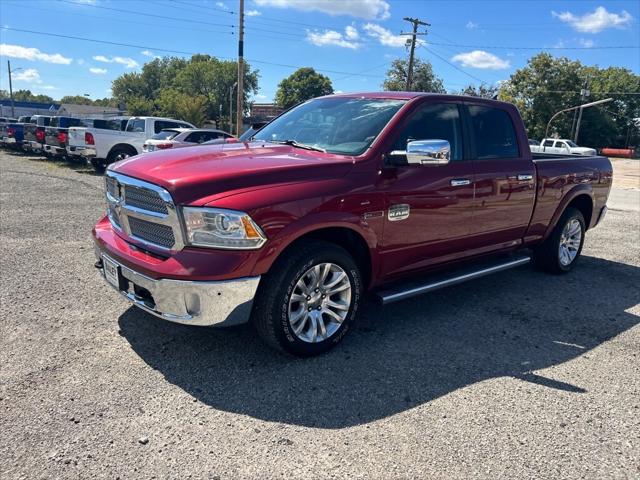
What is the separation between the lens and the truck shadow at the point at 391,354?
3.15 meters

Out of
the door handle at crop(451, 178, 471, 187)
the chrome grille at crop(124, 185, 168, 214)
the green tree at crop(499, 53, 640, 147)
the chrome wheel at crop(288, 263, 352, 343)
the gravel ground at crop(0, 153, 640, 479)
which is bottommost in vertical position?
the gravel ground at crop(0, 153, 640, 479)

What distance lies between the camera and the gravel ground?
2604 millimetres

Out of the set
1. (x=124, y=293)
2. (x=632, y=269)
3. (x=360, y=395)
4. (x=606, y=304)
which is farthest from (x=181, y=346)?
(x=632, y=269)

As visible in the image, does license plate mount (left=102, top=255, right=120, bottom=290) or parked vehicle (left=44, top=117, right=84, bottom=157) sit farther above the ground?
parked vehicle (left=44, top=117, right=84, bottom=157)

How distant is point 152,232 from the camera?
340 cm

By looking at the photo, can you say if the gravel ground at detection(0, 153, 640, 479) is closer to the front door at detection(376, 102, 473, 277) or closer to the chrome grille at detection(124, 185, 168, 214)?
the front door at detection(376, 102, 473, 277)

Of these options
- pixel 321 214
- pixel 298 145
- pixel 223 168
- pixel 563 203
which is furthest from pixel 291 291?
pixel 563 203

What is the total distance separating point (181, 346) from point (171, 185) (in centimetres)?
128

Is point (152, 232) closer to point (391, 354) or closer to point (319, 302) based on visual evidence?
point (319, 302)

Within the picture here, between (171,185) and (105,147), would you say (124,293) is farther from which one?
(105,147)

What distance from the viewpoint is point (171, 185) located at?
3156 millimetres

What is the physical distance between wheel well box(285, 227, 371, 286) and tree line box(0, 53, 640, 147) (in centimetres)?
4171

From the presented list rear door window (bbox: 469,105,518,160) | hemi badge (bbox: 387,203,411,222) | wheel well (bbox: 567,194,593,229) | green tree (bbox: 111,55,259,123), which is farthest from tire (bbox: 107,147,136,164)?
green tree (bbox: 111,55,259,123)

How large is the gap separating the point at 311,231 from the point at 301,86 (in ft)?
329
